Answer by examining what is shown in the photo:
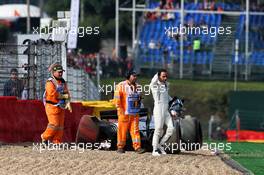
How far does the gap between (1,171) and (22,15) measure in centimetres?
4013

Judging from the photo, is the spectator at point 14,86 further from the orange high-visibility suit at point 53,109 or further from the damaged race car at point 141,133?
the orange high-visibility suit at point 53,109

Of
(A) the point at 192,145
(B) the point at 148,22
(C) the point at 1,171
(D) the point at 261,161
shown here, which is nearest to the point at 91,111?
(A) the point at 192,145

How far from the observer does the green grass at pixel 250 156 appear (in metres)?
19.5

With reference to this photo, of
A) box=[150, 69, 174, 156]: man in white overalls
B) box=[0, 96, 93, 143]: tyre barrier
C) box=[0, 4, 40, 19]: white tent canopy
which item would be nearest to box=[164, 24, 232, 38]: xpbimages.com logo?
box=[0, 4, 40, 19]: white tent canopy

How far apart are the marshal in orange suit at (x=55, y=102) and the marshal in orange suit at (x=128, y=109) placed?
115 cm

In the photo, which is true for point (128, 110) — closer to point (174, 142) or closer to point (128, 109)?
point (128, 109)

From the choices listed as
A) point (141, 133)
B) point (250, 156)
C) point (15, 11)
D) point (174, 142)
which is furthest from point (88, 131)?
point (15, 11)

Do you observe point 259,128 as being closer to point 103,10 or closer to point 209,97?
point 209,97

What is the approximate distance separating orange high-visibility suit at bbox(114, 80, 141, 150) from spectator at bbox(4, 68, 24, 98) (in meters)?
5.14

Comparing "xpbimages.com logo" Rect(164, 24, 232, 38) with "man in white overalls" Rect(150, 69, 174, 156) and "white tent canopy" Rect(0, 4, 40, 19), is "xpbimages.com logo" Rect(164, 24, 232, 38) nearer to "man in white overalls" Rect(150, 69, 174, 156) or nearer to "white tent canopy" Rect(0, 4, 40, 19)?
"white tent canopy" Rect(0, 4, 40, 19)

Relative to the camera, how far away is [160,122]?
20906 mm

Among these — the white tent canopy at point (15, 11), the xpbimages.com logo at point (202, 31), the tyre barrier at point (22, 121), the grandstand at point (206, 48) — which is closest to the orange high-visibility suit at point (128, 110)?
the tyre barrier at point (22, 121)

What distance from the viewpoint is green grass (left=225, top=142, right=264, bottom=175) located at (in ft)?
63.9

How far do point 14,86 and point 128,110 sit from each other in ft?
18.7
